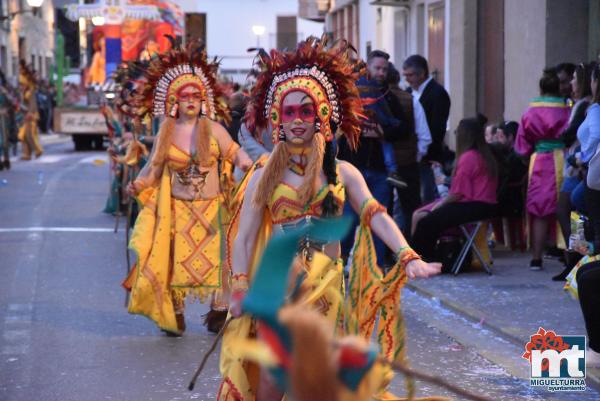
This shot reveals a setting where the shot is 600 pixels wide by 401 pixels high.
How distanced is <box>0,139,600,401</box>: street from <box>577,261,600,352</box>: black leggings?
31cm

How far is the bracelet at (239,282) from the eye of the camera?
5.19 m

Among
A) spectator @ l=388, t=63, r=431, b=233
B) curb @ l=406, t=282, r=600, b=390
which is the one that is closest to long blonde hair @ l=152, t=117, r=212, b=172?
curb @ l=406, t=282, r=600, b=390

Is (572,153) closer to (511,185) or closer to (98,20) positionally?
(511,185)

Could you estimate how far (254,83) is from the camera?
231 inches

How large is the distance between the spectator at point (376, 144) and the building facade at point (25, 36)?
125 feet

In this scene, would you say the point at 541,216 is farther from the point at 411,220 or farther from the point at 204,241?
the point at 204,241

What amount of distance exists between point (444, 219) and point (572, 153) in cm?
146

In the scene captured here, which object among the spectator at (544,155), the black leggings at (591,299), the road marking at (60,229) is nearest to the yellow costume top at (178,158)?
the black leggings at (591,299)

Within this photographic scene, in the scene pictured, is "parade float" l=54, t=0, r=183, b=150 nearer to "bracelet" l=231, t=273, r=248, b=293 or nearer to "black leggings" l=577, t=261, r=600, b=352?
"black leggings" l=577, t=261, r=600, b=352

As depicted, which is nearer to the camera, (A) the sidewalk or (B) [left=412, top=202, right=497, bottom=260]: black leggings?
(A) the sidewalk

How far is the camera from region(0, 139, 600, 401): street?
720 cm

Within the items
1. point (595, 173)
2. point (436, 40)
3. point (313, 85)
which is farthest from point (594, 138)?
point (436, 40)

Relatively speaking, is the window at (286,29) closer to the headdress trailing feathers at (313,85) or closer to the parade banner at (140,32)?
the parade banner at (140,32)

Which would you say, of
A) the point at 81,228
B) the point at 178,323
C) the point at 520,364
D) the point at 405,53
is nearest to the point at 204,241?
the point at 178,323
